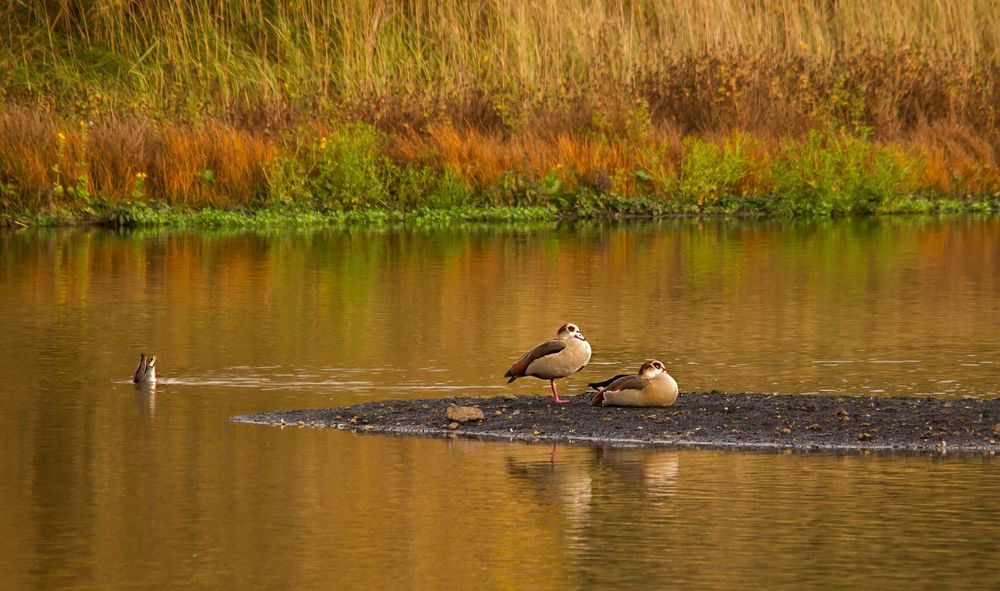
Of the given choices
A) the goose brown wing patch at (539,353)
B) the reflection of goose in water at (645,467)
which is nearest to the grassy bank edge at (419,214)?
the goose brown wing patch at (539,353)

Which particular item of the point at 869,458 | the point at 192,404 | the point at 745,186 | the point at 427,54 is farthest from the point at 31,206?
the point at 869,458

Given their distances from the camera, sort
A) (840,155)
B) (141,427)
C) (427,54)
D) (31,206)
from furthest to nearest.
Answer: (427,54) → (840,155) → (31,206) → (141,427)

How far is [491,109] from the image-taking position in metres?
30.7

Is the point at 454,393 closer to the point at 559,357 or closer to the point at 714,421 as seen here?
the point at 559,357

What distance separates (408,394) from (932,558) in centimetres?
543

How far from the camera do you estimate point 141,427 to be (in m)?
12.0

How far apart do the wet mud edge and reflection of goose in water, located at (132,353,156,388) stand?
1691 millimetres

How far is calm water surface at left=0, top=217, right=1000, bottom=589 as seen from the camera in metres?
8.37

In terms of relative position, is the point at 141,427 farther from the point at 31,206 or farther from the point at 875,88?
the point at 875,88

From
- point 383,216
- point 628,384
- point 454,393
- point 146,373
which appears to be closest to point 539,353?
point 628,384

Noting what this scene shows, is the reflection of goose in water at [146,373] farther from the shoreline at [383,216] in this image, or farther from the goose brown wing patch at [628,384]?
the shoreline at [383,216]

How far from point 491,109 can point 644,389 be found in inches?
751

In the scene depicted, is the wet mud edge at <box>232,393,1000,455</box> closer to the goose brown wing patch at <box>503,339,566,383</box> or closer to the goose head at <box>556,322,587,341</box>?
the goose brown wing patch at <box>503,339,566,383</box>

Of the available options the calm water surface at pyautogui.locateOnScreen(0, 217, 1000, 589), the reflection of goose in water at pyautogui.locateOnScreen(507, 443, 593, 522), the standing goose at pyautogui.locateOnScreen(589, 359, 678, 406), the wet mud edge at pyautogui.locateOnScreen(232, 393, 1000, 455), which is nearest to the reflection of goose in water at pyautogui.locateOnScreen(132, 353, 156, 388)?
the calm water surface at pyautogui.locateOnScreen(0, 217, 1000, 589)
